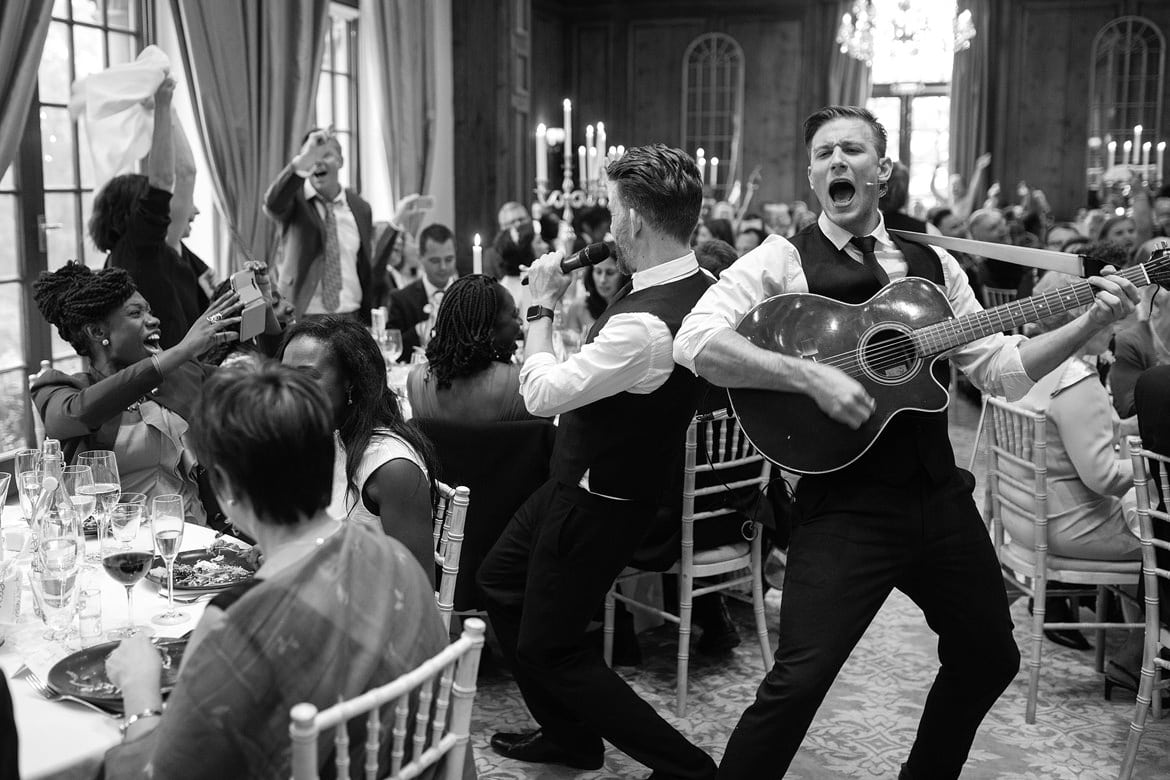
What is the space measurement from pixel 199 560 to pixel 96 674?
571mm

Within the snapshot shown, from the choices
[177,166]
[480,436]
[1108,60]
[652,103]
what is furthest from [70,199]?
[1108,60]

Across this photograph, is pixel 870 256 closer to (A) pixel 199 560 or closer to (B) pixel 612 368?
(B) pixel 612 368

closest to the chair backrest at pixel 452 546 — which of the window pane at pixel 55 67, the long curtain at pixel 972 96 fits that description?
the window pane at pixel 55 67

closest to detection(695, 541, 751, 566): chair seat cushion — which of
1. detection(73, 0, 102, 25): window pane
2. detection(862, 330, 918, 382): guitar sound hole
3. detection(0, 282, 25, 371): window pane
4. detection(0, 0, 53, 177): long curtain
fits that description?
detection(862, 330, 918, 382): guitar sound hole

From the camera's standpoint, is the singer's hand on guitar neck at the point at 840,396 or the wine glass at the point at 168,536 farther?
the singer's hand on guitar neck at the point at 840,396

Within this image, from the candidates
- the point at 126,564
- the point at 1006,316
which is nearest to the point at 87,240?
the point at 126,564

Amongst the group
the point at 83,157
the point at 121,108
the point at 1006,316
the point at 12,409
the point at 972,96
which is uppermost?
the point at 972,96

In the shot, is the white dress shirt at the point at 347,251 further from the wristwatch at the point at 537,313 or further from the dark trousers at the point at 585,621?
the dark trousers at the point at 585,621

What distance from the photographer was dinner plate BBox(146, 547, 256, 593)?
2.17m

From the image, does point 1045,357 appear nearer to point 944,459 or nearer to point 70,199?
point 944,459

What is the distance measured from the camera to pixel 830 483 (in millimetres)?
2385

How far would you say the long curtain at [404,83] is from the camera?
324 inches

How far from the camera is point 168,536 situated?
200cm

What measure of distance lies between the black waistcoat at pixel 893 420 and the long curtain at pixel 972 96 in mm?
11566
